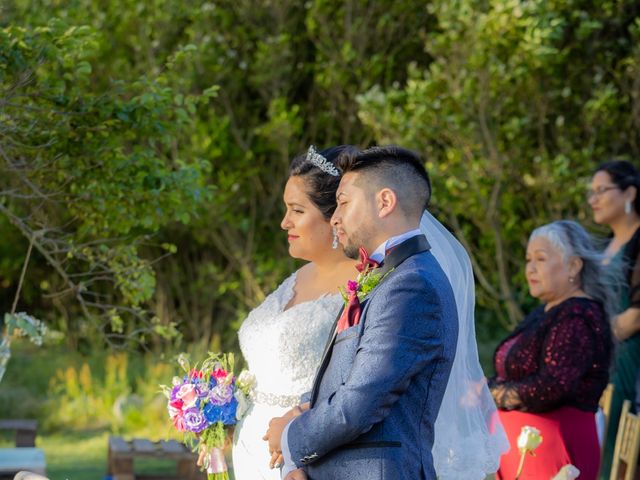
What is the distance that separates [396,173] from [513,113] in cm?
718

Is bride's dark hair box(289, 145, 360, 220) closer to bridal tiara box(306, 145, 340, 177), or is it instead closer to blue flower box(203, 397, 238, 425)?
bridal tiara box(306, 145, 340, 177)

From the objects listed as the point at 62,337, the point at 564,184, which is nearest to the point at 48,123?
the point at 564,184

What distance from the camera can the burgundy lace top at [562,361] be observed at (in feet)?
14.7

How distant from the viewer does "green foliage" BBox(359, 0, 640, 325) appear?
885cm

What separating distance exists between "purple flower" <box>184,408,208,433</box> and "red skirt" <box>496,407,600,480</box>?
1.71m

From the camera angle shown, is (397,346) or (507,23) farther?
(507,23)

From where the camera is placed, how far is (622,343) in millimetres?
5562

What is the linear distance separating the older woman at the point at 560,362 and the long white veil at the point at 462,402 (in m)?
0.98

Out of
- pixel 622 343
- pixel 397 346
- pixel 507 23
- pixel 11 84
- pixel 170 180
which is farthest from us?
pixel 507 23

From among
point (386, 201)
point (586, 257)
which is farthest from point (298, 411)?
point (586, 257)

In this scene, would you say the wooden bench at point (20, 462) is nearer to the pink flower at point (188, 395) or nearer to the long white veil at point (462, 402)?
the pink flower at point (188, 395)

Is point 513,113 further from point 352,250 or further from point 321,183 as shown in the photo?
point 352,250

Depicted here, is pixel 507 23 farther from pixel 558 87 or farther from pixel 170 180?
pixel 170 180

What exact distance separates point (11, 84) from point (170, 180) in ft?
2.86
